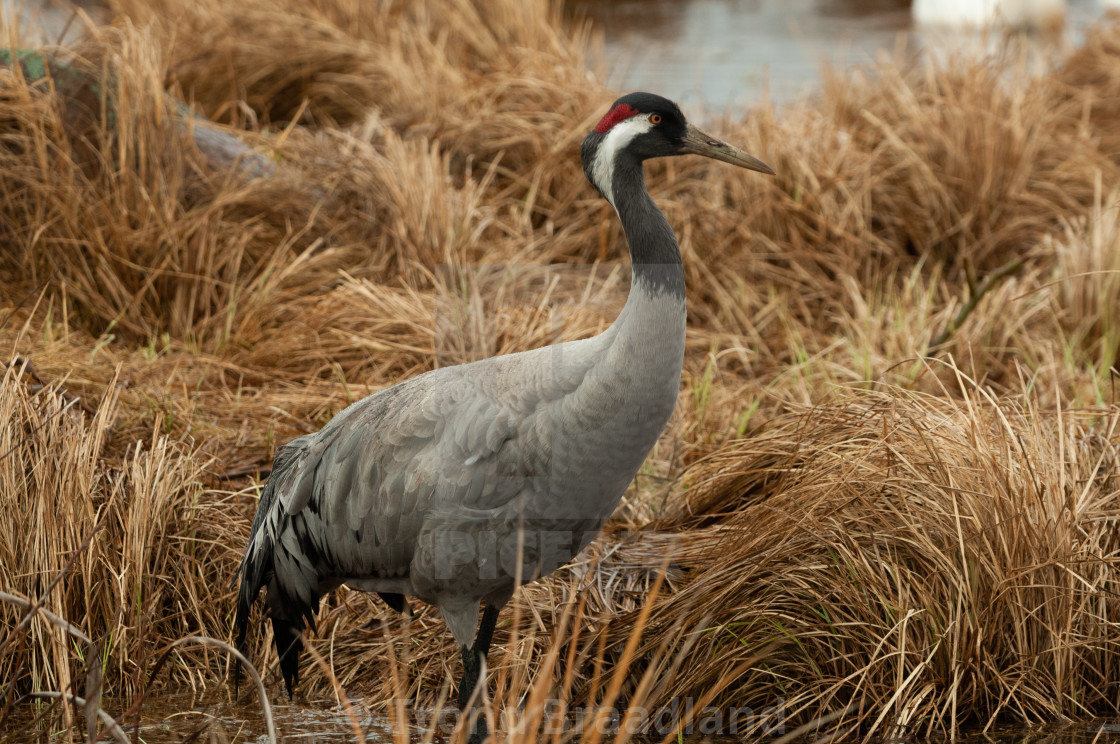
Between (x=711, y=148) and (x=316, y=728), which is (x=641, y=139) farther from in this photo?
(x=316, y=728)

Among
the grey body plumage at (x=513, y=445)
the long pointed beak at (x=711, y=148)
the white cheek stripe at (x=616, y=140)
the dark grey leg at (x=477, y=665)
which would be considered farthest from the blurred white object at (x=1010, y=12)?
the dark grey leg at (x=477, y=665)

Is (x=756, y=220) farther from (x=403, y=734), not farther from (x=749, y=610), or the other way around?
(x=403, y=734)

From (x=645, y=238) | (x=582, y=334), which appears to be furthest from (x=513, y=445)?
(x=582, y=334)

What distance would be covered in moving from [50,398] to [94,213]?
73.9 inches

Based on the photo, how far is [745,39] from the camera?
13.2m

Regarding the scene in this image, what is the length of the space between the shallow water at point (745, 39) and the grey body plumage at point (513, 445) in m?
5.01

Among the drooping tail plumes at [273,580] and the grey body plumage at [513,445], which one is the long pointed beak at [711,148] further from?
the drooping tail plumes at [273,580]

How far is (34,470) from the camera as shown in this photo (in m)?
3.26

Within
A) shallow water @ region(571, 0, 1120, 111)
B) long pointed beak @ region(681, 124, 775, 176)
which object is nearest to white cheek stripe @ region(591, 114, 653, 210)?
long pointed beak @ region(681, 124, 775, 176)

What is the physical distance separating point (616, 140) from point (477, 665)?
137 centimetres

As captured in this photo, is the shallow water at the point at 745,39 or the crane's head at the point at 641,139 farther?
the shallow water at the point at 745,39

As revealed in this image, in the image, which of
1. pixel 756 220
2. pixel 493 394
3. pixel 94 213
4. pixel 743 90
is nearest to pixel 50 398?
pixel 493 394

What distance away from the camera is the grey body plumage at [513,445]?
2.74 meters

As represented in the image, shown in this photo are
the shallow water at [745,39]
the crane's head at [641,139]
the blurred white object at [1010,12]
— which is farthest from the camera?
the blurred white object at [1010,12]
